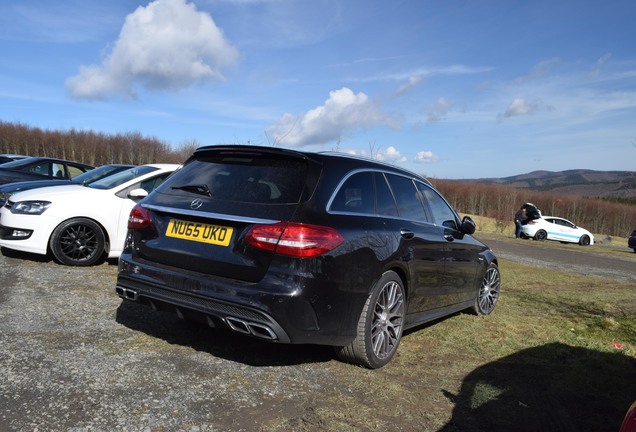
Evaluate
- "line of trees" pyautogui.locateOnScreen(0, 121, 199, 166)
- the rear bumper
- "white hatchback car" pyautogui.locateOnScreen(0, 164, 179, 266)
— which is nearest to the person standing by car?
"white hatchback car" pyautogui.locateOnScreen(0, 164, 179, 266)

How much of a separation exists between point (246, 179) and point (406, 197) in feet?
5.49

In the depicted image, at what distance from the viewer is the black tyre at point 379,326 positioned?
3.80 metres

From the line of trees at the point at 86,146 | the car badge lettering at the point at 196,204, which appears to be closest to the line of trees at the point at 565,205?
the line of trees at the point at 86,146

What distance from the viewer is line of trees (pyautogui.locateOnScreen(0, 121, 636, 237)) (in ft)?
253

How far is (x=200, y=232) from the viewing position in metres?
3.59

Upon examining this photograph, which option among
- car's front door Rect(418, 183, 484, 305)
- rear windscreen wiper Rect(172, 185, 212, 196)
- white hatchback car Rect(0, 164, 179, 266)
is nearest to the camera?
rear windscreen wiper Rect(172, 185, 212, 196)

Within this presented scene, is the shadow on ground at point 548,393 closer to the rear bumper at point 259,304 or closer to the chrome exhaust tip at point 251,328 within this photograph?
the rear bumper at point 259,304

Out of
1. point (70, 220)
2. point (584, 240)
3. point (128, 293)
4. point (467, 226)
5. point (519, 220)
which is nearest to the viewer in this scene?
point (128, 293)

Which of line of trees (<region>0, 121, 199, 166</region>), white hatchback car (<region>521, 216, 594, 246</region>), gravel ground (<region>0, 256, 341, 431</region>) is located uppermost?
line of trees (<region>0, 121, 199, 166</region>)

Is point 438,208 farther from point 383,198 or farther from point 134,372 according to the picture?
point 134,372

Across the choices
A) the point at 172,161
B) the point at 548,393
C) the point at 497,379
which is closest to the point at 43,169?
the point at 497,379

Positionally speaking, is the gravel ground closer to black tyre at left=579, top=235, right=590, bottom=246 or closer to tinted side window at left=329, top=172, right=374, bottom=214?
tinted side window at left=329, top=172, right=374, bottom=214

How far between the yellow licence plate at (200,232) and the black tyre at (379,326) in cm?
117

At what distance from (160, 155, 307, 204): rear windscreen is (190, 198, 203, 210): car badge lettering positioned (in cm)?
8
